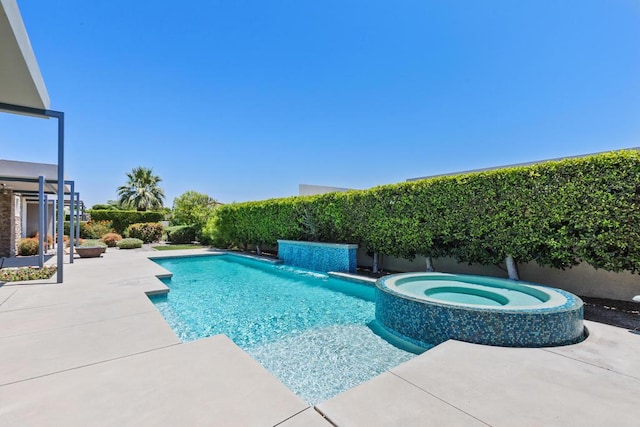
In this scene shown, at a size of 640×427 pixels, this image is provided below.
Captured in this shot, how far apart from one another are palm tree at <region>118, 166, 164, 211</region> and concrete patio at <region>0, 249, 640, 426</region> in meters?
35.5

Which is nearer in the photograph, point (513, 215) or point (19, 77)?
point (19, 77)

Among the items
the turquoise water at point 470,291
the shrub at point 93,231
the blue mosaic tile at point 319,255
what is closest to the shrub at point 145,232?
the shrub at point 93,231

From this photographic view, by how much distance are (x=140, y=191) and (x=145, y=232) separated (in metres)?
15.6

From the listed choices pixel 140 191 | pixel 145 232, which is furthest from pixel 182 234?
pixel 140 191

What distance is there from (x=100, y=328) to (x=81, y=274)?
611 centimetres

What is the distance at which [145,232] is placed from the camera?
22922 mm

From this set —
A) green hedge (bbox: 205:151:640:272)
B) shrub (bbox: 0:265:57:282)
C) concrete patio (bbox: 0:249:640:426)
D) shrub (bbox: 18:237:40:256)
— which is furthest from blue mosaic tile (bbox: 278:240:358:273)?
shrub (bbox: 18:237:40:256)

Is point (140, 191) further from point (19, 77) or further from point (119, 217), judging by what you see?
point (19, 77)

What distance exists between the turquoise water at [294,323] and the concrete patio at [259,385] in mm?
855

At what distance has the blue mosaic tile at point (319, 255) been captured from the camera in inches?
411

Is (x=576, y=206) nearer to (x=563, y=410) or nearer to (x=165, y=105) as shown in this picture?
(x=563, y=410)

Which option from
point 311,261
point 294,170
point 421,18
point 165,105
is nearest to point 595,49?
point 421,18

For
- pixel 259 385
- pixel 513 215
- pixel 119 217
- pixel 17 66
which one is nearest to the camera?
pixel 259 385

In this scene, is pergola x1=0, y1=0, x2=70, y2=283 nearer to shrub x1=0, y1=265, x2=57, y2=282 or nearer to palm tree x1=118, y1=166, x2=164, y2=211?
shrub x1=0, y1=265, x2=57, y2=282
